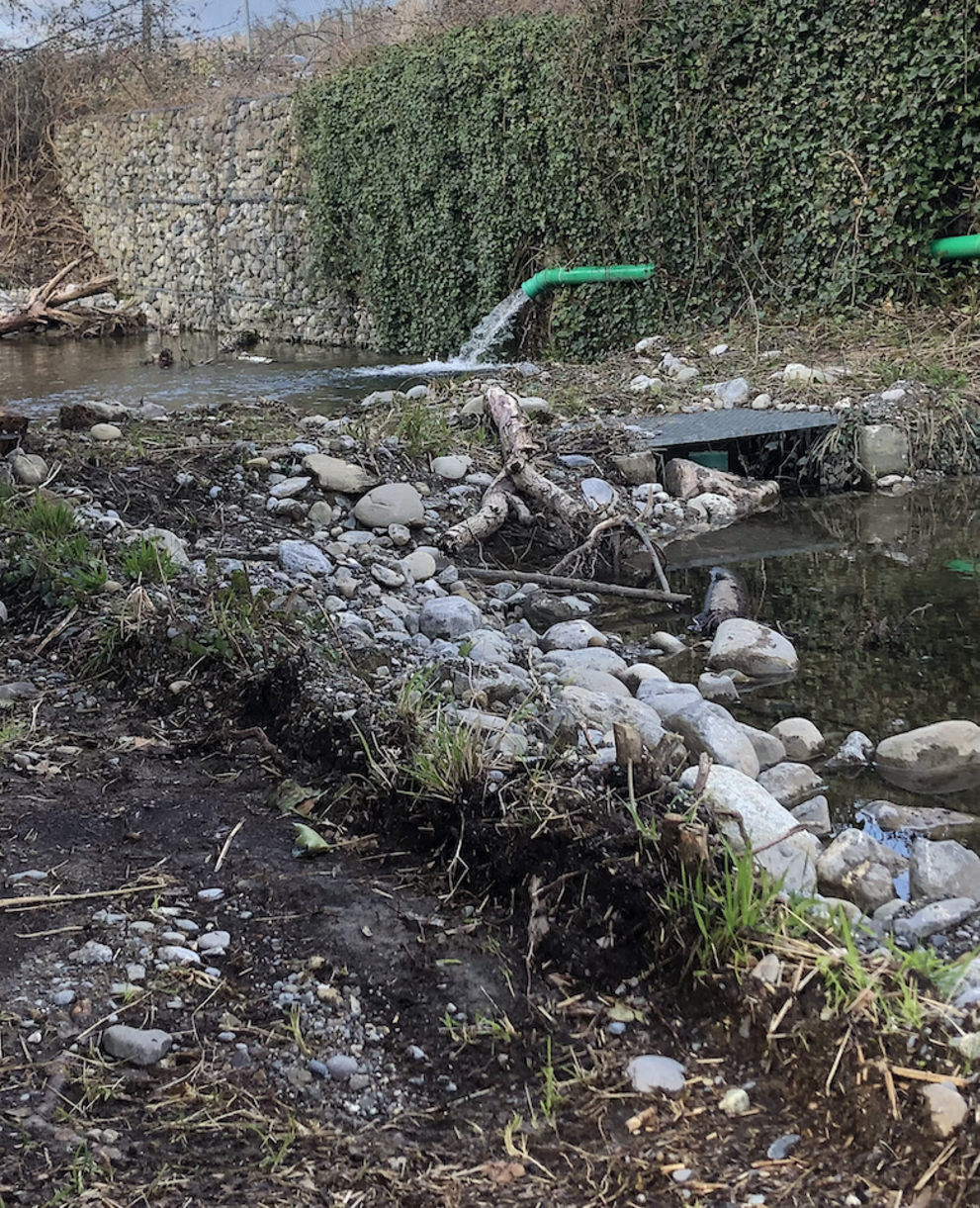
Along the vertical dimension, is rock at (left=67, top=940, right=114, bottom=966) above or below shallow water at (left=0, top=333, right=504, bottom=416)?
below

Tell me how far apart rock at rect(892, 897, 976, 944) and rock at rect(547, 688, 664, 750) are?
76 cm

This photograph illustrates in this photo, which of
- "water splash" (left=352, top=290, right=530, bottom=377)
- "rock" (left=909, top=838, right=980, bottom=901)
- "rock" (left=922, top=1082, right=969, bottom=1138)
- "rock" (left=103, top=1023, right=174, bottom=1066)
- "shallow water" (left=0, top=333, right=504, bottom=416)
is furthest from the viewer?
"water splash" (left=352, top=290, right=530, bottom=377)

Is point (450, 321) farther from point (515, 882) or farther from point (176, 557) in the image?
point (515, 882)

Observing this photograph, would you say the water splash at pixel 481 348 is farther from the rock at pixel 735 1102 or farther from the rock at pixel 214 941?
the rock at pixel 735 1102

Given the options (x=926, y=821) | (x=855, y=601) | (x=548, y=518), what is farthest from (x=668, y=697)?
(x=548, y=518)

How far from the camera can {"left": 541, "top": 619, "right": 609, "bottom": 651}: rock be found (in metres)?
3.95

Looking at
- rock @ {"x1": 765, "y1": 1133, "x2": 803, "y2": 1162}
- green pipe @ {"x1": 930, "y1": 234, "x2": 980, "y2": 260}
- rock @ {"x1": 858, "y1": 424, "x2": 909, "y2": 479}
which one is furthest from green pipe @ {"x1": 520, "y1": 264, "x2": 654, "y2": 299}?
rock @ {"x1": 765, "y1": 1133, "x2": 803, "y2": 1162}

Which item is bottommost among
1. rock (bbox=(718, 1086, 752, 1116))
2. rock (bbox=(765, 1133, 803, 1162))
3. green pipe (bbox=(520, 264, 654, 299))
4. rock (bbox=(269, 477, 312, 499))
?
rock (bbox=(718, 1086, 752, 1116))

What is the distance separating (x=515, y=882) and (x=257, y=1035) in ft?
1.99

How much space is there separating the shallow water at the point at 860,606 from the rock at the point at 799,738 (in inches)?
3.7

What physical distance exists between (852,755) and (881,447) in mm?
3404

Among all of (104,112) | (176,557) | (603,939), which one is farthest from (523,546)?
(104,112)

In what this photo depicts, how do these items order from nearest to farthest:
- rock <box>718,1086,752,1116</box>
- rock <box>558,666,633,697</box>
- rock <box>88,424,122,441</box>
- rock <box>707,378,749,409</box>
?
rock <box>718,1086,752,1116</box> < rock <box>558,666,633,697</box> < rock <box>88,424,122,441</box> < rock <box>707,378,749,409</box>

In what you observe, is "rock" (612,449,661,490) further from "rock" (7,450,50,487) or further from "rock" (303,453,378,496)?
"rock" (7,450,50,487)
